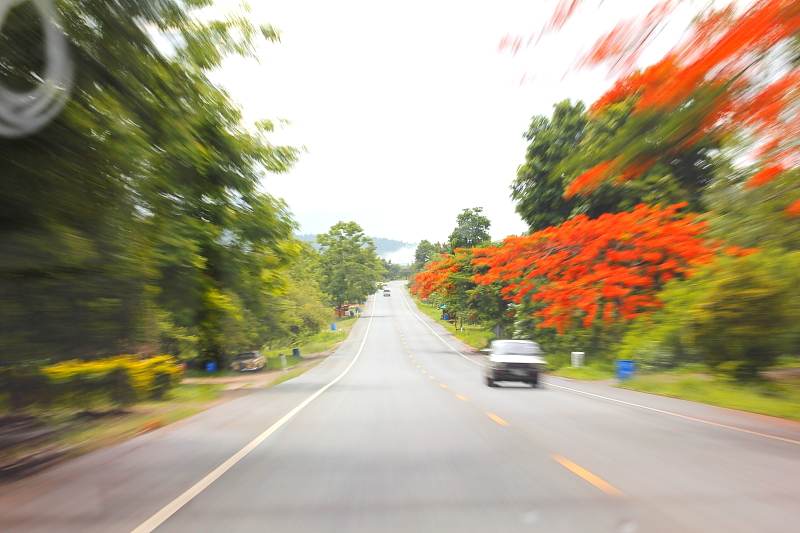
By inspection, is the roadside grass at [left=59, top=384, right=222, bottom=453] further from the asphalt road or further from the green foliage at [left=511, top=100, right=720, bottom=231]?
the green foliage at [left=511, top=100, right=720, bottom=231]

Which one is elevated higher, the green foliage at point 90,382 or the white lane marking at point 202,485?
the green foliage at point 90,382

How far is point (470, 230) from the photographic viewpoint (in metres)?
57.9

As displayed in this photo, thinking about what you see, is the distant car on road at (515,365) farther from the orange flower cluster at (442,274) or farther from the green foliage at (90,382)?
the orange flower cluster at (442,274)

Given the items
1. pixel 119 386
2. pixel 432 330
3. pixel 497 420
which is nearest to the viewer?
pixel 497 420

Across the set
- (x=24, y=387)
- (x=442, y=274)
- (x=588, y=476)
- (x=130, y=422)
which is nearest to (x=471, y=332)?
(x=442, y=274)

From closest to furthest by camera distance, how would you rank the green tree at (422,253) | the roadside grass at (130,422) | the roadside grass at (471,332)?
the roadside grass at (130,422), the roadside grass at (471,332), the green tree at (422,253)

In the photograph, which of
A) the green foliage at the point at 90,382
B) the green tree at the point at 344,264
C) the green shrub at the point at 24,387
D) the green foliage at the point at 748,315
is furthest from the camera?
the green tree at the point at 344,264

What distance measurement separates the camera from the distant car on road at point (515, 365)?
69.8ft

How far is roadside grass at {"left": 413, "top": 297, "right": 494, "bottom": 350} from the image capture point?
5730cm

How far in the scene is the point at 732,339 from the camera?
17.3 meters

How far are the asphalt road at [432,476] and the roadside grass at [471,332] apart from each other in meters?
42.4

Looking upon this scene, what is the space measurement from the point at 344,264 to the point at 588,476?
100710mm

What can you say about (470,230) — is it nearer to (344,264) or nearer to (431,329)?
(431,329)

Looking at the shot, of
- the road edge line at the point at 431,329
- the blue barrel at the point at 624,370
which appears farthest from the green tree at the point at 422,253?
the blue barrel at the point at 624,370
